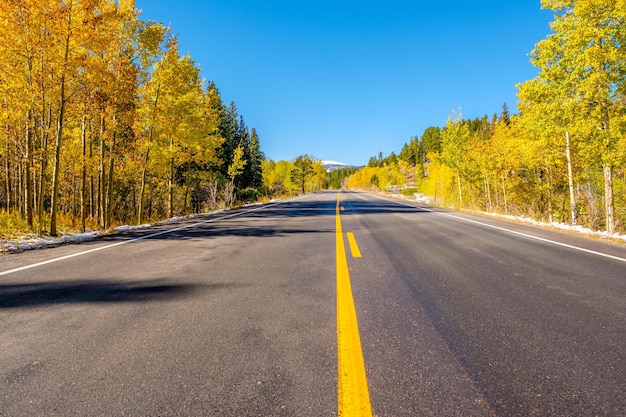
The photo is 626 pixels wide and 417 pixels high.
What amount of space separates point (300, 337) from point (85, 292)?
277 cm

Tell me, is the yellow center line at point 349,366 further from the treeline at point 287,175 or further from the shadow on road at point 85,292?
the treeline at point 287,175

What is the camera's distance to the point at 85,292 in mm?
3604

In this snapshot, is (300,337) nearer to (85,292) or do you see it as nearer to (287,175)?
(85,292)

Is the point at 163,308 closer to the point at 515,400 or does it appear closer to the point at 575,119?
the point at 515,400

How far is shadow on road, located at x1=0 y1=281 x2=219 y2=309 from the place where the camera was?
3322 millimetres

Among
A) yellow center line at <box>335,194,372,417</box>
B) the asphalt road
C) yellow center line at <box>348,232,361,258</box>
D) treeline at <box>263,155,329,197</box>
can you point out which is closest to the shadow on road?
the asphalt road

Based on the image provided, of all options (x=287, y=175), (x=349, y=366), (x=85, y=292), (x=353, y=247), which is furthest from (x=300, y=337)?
(x=287, y=175)

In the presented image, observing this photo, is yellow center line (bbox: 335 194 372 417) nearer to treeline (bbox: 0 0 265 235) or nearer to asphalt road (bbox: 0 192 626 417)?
asphalt road (bbox: 0 192 626 417)

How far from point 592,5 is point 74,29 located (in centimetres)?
1646

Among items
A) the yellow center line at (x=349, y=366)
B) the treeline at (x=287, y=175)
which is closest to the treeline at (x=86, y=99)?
the yellow center line at (x=349, y=366)

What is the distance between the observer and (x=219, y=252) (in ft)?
19.5

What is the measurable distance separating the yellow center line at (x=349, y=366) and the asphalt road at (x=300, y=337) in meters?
0.04

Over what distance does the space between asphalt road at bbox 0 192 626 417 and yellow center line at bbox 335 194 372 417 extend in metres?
0.04

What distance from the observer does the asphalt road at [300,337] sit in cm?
175
